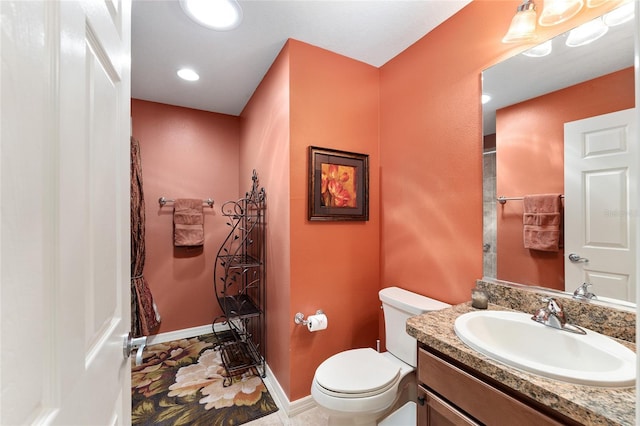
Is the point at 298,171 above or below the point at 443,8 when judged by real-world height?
below

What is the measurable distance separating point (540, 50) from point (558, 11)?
0.49 ft

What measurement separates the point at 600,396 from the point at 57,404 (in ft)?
3.96

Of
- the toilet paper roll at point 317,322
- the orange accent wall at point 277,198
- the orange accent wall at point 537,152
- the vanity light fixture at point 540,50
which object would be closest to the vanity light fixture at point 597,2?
the vanity light fixture at point 540,50

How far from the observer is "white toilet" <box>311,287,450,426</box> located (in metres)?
1.28

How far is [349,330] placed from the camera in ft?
6.48

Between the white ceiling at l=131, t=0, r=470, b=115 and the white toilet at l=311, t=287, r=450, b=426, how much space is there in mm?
1798

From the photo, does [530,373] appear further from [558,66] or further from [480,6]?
[480,6]

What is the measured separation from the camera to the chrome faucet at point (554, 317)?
100 cm

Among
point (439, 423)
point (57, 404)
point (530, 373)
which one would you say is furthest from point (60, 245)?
point (439, 423)

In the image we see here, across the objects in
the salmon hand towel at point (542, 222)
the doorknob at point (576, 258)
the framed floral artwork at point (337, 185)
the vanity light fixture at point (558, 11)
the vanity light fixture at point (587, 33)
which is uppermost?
the vanity light fixture at point (558, 11)

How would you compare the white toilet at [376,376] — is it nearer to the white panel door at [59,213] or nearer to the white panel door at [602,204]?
the white panel door at [602,204]

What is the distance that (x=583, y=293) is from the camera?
108 cm

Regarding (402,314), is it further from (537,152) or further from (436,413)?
(537,152)

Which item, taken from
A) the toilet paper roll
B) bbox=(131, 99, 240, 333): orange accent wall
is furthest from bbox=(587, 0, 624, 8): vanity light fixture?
bbox=(131, 99, 240, 333): orange accent wall
